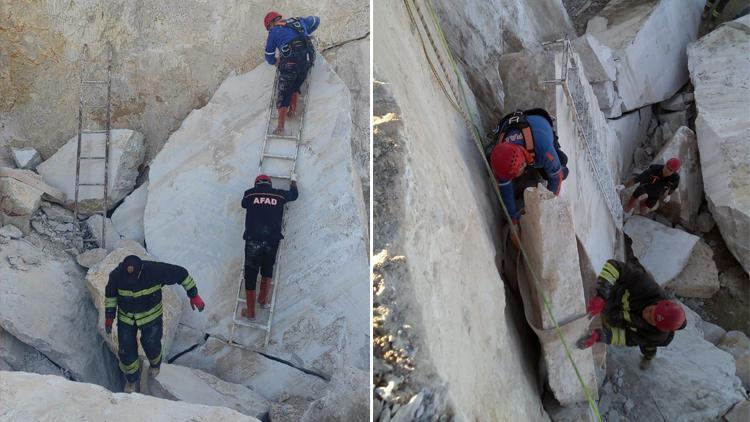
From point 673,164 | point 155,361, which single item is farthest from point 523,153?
point 673,164

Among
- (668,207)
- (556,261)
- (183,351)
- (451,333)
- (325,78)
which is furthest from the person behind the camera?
(668,207)

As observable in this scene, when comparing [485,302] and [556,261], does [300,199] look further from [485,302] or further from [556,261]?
[556,261]

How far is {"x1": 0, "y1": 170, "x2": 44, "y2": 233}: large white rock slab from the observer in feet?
9.44

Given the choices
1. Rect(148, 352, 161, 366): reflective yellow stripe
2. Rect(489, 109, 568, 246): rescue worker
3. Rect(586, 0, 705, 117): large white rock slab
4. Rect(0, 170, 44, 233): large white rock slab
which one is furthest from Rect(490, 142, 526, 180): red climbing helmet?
Rect(586, 0, 705, 117): large white rock slab

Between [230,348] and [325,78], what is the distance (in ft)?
6.08

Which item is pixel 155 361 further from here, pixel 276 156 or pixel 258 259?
pixel 276 156

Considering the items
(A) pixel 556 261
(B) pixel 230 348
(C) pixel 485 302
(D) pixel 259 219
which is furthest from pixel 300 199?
(A) pixel 556 261

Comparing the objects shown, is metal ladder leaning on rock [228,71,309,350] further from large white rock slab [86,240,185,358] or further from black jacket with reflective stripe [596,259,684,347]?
black jacket with reflective stripe [596,259,684,347]

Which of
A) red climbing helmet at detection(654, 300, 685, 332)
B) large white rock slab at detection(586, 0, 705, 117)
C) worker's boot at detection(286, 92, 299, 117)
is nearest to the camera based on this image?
worker's boot at detection(286, 92, 299, 117)

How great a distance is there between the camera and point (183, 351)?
3037mm

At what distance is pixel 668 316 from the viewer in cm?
381

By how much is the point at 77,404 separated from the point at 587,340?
265 centimetres

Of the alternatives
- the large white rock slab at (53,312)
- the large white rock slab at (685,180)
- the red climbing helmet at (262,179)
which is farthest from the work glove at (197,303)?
the large white rock slab at (685,180)

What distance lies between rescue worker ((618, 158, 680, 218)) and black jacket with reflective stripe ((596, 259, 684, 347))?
2390mm
